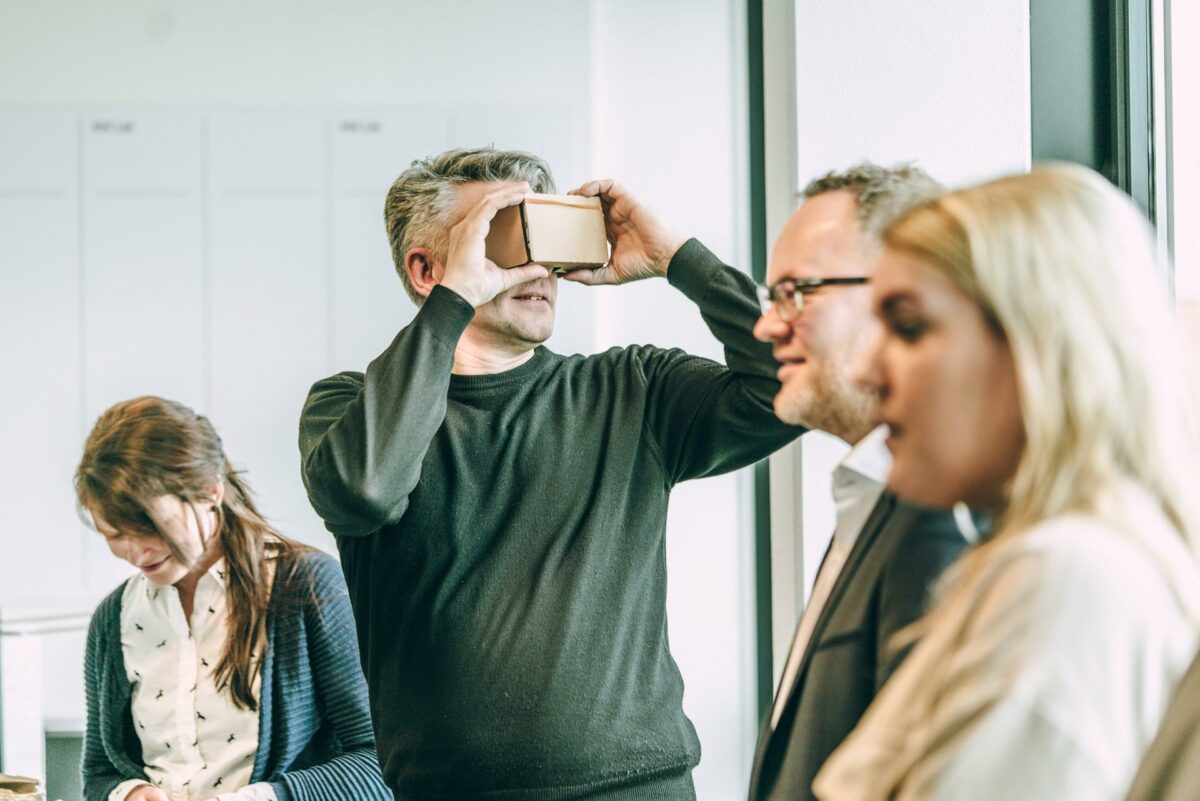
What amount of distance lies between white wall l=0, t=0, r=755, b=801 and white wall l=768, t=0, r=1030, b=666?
460 millimetres

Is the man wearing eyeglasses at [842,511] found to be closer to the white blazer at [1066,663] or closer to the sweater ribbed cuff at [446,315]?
the white blazer at [1066,663]

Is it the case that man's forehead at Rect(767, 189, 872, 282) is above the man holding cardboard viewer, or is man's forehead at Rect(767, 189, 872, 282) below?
above

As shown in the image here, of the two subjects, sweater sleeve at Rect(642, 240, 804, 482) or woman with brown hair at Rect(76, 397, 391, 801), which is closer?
sweater sleeve at Rect(642, 240, 804, 482)

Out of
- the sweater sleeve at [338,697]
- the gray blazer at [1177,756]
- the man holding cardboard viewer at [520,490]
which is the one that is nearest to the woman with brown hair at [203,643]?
the sweater sleeve at [338,697]

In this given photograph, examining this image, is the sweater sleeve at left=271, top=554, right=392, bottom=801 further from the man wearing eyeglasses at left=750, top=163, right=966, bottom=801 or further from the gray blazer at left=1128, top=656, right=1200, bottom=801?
the gray blazer at left=1128, top=656, right=1200, bottom=801

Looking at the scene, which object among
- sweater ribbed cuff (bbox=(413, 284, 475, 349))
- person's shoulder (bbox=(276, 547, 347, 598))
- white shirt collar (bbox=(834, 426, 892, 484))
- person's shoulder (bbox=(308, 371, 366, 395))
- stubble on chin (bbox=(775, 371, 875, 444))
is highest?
sweater ribbed cuff (bbox=(413, 284, 475, 349))

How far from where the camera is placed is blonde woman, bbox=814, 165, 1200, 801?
64cm

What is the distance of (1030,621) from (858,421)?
658 mm

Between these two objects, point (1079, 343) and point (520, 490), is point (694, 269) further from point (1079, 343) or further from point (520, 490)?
point (1079, 343)

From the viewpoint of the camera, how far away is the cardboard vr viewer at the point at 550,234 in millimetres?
1752

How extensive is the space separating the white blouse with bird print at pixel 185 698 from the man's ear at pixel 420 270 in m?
0.69

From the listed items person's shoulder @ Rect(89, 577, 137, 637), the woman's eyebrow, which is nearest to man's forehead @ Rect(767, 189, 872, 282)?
the woman's eyebrow

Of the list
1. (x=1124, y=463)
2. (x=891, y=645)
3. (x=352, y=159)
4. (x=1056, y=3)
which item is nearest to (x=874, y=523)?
(x=891, y=645)

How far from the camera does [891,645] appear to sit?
3.05 ft
